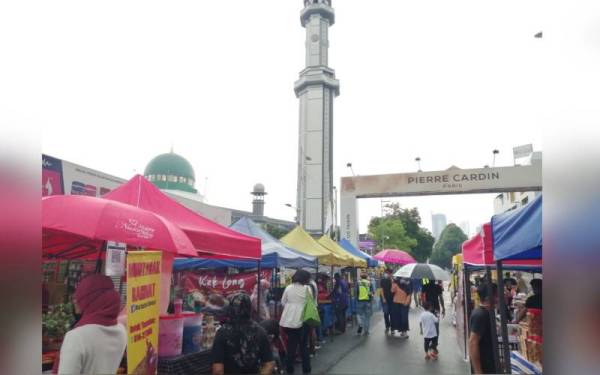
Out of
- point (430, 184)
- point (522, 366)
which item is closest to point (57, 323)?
point (522, 366)

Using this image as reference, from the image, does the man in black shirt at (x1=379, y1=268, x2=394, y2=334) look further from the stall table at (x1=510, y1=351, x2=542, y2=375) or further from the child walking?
the stall table at (x1=510, y1=351, x2=542, y2=375)

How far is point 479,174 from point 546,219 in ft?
63.7

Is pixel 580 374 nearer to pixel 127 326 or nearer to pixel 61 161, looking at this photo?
pixel 127 326

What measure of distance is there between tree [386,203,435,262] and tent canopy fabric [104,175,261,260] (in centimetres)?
5026

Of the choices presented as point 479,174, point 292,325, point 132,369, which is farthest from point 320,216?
point 132,369

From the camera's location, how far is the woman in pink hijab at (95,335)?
235 centimetres

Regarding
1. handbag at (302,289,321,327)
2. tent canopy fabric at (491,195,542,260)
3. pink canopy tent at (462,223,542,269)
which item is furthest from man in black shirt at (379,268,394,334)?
tent canopy fabric at (491,195,542,260)

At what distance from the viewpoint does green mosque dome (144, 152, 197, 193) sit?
1998 inches

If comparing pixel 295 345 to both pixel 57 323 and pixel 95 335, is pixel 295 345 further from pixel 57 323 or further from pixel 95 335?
pixel 95 335

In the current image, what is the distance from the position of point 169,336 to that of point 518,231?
317 cm

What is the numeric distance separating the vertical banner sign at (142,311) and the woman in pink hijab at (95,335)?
8 cm

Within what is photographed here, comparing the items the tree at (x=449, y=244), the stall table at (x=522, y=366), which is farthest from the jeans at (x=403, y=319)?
the tree at (x=449, y=244)

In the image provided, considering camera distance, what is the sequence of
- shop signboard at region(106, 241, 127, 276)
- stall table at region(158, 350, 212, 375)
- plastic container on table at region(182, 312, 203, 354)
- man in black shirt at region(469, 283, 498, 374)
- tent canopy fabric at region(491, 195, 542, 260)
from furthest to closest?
man in black shirt at region(469, 283, 498, 374) → plastic container on table at region(182, 312, 203, 354) → shop signboard at region(106, 241, 127, 276) → stall table at region(158, 350, 212, 375) → tent canopy fabric at region(491, 195, 542, 260)

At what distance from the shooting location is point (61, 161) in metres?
12.0
